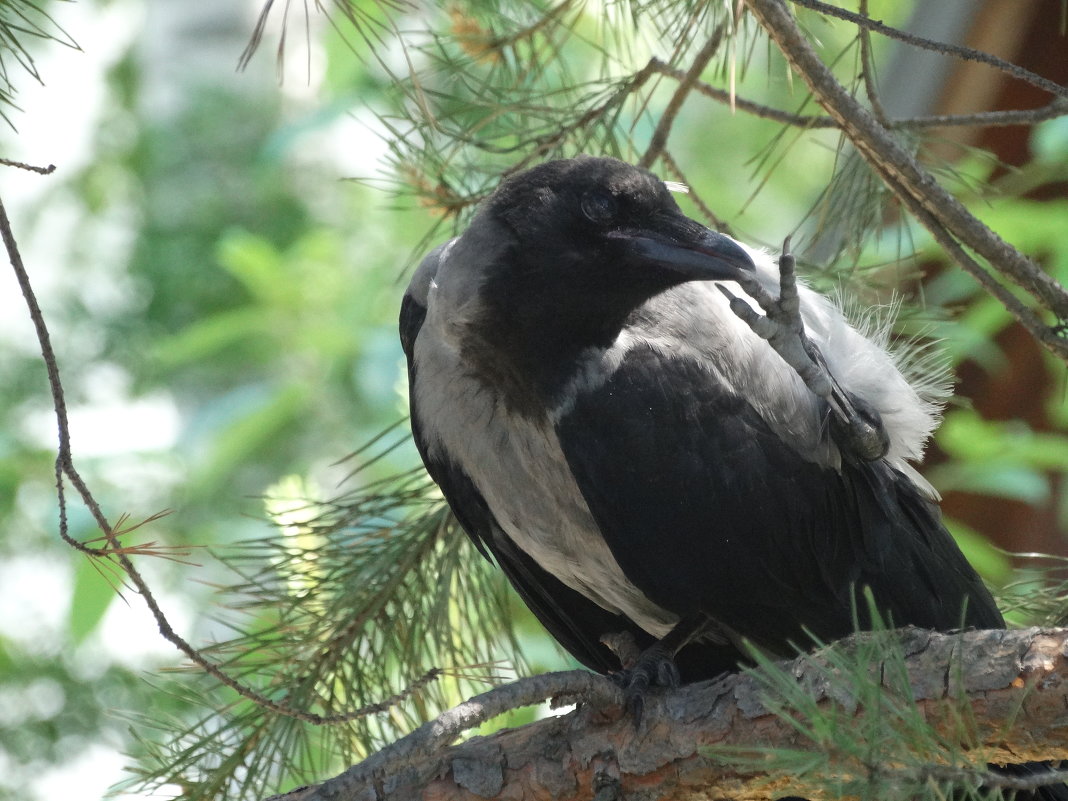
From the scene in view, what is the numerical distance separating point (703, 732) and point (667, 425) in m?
0.47

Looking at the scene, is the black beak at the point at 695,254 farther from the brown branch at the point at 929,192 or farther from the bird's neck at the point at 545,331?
the brown branch at the point at 929,192

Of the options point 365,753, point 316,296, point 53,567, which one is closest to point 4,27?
point 365,753

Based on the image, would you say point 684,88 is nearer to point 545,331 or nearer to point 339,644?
point 545,331

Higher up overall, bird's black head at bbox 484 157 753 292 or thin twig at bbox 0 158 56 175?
thin twig at bbox 0 158 56 175

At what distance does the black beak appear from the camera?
167cm

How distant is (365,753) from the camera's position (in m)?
2.10

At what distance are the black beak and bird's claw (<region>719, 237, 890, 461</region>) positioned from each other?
0.22 feet

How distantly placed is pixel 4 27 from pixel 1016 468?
2.74 meters

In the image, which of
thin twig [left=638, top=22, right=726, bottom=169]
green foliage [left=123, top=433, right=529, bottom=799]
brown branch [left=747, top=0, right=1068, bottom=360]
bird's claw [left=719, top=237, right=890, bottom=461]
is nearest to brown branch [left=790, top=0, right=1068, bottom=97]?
brown branch [left=747, top=0, right=1068, bottom=360]

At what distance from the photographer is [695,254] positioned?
169 centimetres

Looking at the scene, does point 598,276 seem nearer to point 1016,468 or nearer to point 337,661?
point 337,661

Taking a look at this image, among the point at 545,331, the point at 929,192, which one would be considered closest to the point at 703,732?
the point at 545,331

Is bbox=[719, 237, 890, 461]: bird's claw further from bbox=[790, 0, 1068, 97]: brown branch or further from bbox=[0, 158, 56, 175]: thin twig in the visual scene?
bbox=[0, 158, 56, 175]: thin twig

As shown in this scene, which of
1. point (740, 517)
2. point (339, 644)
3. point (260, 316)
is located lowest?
point (740, 517)
